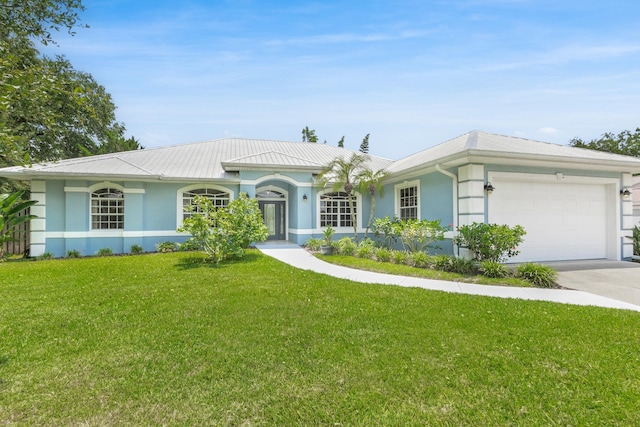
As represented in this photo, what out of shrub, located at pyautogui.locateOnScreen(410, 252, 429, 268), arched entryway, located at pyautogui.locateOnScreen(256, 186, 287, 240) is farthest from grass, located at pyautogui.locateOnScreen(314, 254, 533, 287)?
arched entryway, located at pyautogui.locateOnScreen(256, 186, 287, 240)

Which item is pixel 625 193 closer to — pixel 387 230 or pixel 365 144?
pixel 387 230

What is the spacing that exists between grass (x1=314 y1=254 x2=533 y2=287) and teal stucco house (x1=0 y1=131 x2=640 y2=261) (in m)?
2.18

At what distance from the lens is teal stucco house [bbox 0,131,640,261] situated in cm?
988

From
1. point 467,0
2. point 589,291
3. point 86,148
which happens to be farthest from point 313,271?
point 86,148

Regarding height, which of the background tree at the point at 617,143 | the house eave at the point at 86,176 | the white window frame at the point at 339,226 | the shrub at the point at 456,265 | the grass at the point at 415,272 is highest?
the background tree at the point at 617,143

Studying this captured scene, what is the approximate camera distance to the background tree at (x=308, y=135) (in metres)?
31.8

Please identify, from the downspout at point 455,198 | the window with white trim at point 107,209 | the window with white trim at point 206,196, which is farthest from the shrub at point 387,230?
the window with white trim at point 107,209

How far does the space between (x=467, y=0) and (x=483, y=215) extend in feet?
19.6

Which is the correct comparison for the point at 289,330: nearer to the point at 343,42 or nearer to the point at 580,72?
the point at 343,42

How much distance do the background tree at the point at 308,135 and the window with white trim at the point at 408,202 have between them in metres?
19.7

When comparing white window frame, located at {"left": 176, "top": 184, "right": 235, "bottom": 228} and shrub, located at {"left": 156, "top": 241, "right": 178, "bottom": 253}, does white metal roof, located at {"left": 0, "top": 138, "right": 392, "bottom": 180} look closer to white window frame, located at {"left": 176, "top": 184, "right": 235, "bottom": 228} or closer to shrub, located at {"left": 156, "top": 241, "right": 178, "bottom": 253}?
white window frame, located at {"left": 176, "top": 184, "right": 235, "bottom": 228}

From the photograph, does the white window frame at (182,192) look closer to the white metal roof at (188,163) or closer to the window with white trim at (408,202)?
the white metal roof at (188,163)

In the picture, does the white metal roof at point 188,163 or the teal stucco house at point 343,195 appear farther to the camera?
the white metal roof at point 188,163

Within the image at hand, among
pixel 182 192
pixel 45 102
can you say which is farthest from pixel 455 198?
pixel 182 192
